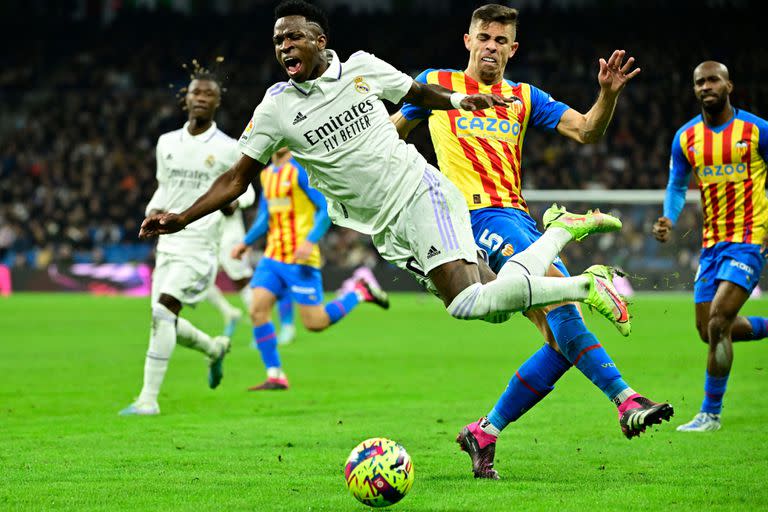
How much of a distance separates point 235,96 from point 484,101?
3033 cm

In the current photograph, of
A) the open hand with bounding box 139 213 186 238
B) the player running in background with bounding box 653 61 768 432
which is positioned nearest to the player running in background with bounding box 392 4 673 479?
the open hand with bounding box 139 213 186 238

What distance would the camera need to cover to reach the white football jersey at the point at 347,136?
587cm

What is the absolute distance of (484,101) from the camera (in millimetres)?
5750

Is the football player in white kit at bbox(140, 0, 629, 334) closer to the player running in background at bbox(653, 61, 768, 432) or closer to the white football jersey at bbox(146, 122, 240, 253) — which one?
the player running in background at bbox(653, 61, 768, 432)

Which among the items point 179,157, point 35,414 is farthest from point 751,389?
point 35,414

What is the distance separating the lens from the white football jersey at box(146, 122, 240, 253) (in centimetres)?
946

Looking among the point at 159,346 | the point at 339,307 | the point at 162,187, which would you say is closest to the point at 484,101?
the point at 159,346

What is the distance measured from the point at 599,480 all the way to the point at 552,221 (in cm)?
144

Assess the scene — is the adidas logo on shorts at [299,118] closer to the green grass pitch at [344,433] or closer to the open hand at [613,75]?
the open hand at [613,75]

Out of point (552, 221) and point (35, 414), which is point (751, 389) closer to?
point (552, 221)

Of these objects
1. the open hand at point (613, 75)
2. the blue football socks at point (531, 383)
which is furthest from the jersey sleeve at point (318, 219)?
the open hand at point (613, 75)

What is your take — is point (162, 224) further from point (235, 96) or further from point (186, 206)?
point (235, 96)

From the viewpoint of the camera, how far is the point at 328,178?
19.6 feet

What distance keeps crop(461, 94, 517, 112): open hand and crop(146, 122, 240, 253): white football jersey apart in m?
4.00
